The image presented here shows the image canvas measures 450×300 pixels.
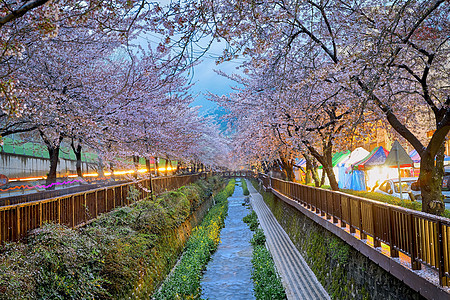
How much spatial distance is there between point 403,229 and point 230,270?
43.4 ft

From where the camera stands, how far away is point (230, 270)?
61.1 feet

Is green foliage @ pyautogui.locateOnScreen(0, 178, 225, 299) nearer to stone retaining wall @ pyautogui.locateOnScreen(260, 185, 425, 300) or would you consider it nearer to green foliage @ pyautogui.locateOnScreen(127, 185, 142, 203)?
green foliage @ pyautogui.locateOnScreen(127, 185, 142, 203)

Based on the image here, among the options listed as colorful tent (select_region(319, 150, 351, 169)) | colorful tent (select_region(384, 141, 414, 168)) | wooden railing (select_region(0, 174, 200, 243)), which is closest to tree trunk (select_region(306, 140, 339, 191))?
colorful tent (select_region(384, 141, 414, 168))

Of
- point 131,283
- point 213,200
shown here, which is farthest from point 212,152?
point 131,283

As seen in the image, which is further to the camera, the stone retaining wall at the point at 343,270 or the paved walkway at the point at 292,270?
the paved walkway at the point at 292,270

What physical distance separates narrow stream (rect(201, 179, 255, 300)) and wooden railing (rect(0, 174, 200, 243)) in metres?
5.14

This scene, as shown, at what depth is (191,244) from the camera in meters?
21.0

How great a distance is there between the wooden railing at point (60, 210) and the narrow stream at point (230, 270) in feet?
16.9

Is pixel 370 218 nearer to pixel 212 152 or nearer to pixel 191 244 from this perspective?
pixel 191 244

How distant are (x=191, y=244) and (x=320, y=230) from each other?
9103mm

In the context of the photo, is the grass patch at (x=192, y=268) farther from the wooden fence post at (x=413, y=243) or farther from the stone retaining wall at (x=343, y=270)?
the wooden fence post at (x=413, y=243)

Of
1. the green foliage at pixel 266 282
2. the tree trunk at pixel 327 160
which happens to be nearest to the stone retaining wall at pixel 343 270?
the green foliage at pixel 266 282

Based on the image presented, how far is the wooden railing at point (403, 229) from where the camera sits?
5156 mm

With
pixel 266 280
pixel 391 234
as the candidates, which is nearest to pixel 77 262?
pixel 391 234
